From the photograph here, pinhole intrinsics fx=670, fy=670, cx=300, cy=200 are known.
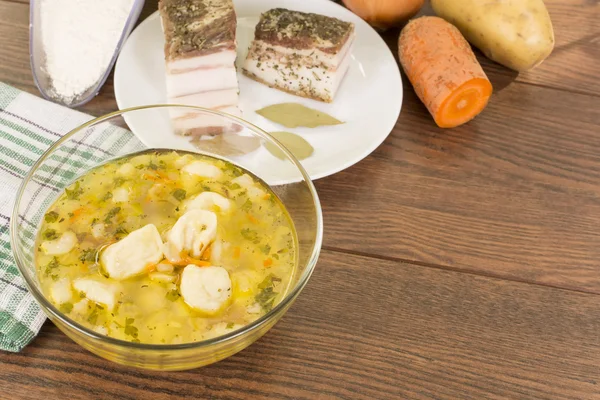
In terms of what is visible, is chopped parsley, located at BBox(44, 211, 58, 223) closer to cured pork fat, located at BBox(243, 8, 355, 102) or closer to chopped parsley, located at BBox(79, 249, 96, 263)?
chopped parsley, located at BBox(79, 249, 96, 263)

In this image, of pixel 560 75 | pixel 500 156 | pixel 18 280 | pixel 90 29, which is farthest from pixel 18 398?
pixel 560 75

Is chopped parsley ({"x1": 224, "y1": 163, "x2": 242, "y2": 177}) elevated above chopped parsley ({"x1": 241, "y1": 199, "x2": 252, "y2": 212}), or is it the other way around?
chopped parsley ({"x1": 224, "y1": 163, "x2": 242, "y2": 177})

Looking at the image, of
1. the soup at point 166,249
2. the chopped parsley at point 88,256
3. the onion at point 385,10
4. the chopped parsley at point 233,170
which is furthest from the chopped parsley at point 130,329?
the onion at point 385,10

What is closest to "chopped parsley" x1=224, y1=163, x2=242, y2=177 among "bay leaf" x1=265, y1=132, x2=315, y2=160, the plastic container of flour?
"bay leaf" x1=265, y1=132, x2=315, y2=160

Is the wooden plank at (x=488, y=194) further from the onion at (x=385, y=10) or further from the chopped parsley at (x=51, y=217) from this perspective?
the chopped parsley at (x=51, y=217)

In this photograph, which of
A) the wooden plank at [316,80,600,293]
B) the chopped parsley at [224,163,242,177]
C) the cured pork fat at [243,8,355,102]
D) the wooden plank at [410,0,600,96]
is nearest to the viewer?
the chopped parsley at [224,163,242,177]

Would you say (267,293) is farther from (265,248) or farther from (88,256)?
(88,256)

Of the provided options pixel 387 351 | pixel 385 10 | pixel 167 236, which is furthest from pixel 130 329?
pixel 385 10
